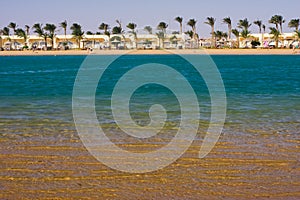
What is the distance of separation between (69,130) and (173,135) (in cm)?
329

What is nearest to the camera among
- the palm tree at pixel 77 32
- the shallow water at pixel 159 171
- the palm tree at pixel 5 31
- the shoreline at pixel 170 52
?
the shallow water at pixel 159 171

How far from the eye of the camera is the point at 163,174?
918cm

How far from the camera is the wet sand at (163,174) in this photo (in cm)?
795

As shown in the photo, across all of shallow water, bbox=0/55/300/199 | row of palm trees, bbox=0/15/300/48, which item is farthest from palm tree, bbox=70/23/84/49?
shallow water, bbox=0/55/300/199

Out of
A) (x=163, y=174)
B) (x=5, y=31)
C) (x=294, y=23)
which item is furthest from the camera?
(x=5, y=31)

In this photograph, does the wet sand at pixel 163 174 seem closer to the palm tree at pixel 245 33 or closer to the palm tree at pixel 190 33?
the palm tree at pixel 245 33

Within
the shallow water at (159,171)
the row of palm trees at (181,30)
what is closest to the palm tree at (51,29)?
the row of palm trees at (181,30)

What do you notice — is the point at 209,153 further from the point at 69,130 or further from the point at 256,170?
the point at 69,130

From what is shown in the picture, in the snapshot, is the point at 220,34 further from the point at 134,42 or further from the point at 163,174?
the point at 163,174

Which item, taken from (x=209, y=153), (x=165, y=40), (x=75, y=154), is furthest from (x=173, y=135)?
(x=165, y=40)

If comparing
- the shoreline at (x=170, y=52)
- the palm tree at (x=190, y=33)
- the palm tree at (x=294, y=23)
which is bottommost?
the shoreline at (x=170, y=52)

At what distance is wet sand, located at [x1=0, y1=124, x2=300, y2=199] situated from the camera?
795cm

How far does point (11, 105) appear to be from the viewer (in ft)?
76.0

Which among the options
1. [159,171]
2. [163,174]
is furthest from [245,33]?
[163,174]
